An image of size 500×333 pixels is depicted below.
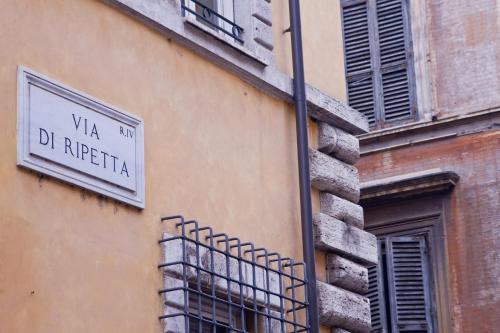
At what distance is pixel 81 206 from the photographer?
30.1 feet

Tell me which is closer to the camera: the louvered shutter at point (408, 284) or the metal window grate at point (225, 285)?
the metal window grate at point (225, 285)

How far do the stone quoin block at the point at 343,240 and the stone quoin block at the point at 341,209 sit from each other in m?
0.05

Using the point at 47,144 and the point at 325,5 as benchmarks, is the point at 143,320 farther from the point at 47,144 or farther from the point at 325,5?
the point at 325,5

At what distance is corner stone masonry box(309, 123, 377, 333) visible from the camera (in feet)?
36.7

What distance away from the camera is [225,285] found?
1013 cm

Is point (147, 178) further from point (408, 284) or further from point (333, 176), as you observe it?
point (408, 284)

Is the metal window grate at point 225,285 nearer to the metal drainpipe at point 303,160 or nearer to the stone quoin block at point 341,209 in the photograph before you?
the metal drainpipe at point 303,160

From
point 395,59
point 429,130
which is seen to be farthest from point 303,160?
point 395,59

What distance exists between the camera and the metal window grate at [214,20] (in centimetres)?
1099

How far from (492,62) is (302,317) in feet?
21.2

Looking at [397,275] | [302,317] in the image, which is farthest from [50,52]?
[397,275]

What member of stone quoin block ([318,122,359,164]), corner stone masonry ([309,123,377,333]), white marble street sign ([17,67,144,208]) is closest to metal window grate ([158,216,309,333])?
corner stone masonry ([309,123,377,333])

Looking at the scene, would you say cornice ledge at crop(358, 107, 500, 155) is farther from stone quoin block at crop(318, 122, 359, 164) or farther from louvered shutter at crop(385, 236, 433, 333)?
stone quoin block at crop(318, 122, 359, 164)

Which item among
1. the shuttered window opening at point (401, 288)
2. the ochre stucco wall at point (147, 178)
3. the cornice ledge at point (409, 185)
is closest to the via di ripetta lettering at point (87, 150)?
the ochre stucco wall at point (147, 178)
